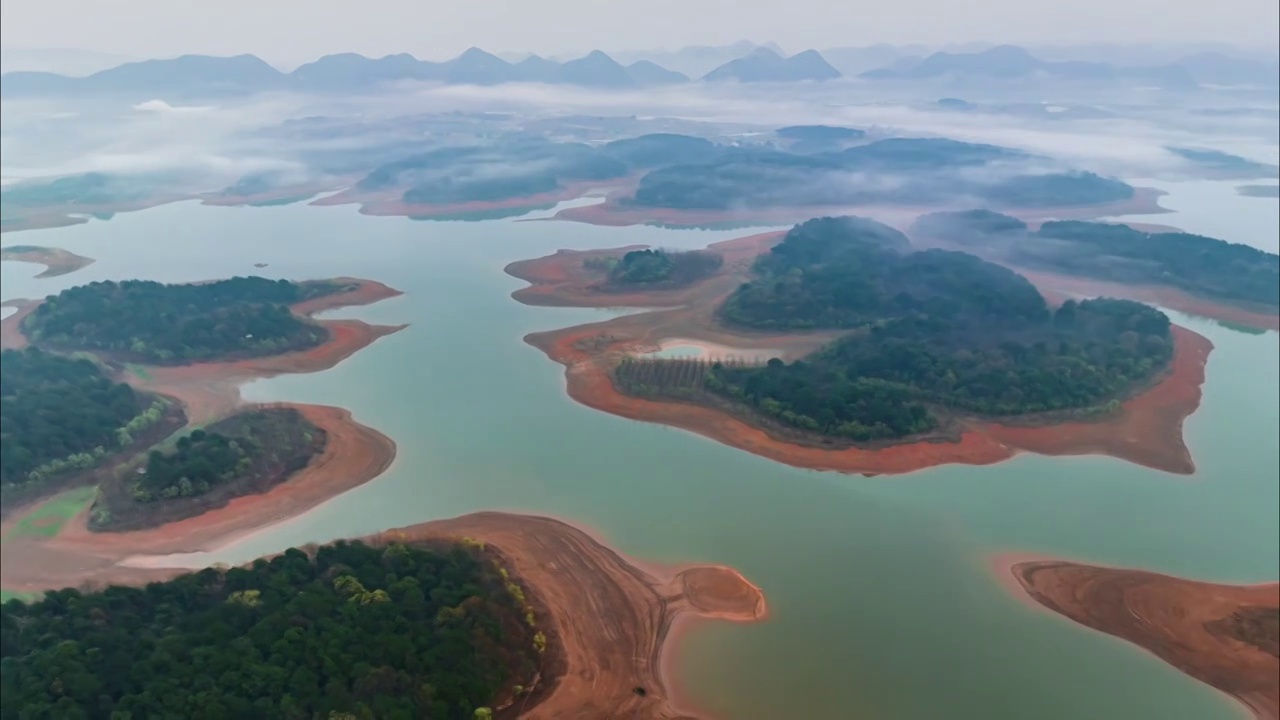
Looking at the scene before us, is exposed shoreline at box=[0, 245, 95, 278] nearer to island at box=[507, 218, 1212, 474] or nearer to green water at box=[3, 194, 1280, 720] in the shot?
green water at box=[3, 194, 1280, 720]

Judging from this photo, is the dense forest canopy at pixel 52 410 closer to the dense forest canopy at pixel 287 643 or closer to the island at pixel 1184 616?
the dense forest canopy at pixel 287 643

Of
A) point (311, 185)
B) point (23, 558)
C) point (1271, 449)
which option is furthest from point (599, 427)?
point (311, 185)

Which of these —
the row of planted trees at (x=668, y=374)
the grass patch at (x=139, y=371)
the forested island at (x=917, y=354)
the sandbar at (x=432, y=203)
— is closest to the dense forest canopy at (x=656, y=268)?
the forested island at (x=917, y=354)

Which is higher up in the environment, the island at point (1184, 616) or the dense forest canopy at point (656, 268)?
the dense forest canopy at point (656, 268)

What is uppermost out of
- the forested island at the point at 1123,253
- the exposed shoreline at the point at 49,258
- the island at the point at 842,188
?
the island at the point at 842,188

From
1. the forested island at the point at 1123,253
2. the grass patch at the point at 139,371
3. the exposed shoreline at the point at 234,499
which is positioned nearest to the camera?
the exposed shoreline at the point at 234,499

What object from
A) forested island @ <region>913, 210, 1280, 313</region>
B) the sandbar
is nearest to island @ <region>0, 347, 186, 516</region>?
the sandbar

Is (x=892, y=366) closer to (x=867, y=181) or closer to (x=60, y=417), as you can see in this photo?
(x=60, y=417)
